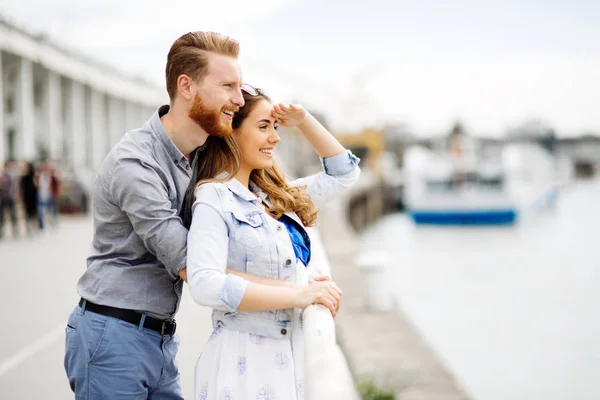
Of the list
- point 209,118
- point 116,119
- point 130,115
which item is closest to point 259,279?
point 209,118

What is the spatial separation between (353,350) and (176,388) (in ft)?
15.5

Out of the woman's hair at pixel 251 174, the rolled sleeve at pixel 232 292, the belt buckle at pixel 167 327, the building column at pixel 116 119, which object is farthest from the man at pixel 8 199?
the building column at pixel 116 119

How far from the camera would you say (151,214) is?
2.08 m

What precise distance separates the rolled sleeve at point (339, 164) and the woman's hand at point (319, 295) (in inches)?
22.4

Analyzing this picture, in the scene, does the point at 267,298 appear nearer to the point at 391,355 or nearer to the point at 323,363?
the point at 323,363

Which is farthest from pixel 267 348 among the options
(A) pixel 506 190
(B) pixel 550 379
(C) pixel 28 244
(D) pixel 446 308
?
(A) pixel 506 190

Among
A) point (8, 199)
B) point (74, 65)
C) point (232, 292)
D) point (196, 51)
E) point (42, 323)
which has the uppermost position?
point (74, 65)

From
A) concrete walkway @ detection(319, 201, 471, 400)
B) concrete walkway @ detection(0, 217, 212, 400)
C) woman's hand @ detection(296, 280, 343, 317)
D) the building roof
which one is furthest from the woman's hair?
the building roof

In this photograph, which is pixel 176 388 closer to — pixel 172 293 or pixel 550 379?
pixel 172 293

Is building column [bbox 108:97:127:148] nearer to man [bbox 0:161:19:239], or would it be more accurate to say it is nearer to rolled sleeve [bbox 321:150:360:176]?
man [bbox 0:161:19:239]

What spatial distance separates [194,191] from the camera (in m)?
2.22

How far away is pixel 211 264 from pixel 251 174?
487 millimetres

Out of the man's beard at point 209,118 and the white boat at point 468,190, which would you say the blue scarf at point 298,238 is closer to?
the man's beard at point 209,118

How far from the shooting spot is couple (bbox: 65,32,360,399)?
2.08 meters
